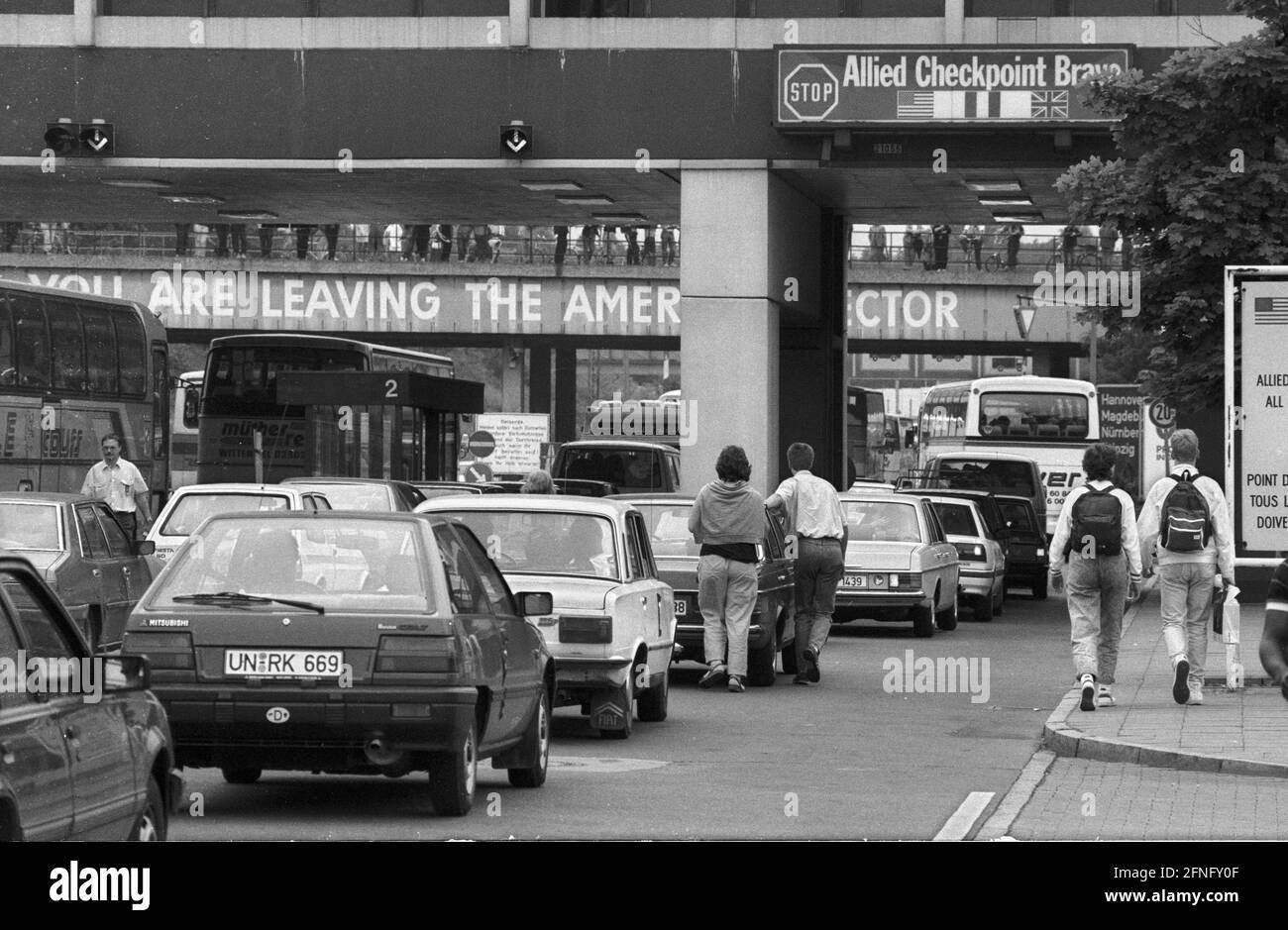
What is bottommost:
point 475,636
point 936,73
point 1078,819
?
point 1078,819

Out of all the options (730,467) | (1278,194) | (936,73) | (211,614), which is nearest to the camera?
(211,614)

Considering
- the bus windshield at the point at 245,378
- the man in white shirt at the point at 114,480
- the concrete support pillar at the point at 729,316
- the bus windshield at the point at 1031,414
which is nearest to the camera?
the man in white shirt at the point at 114,480

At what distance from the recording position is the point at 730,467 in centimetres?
1708

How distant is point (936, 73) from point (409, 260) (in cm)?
3372

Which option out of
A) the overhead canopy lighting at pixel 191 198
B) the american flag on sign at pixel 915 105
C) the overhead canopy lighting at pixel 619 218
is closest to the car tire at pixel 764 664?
the american flag on sign at pixel 915 105

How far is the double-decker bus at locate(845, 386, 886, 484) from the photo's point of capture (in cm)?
5925

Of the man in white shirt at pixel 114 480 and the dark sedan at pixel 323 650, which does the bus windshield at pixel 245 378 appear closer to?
the man in white shirt at pixel 114 480

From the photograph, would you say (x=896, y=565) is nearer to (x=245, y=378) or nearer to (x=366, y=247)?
(x=245, y=378)

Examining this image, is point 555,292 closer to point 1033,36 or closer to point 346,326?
point 346,326

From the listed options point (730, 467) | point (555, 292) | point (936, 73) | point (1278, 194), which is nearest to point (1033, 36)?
point (936, 73)

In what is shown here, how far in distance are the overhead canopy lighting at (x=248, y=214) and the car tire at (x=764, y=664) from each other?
18.7m

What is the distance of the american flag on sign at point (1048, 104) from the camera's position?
27766 mm

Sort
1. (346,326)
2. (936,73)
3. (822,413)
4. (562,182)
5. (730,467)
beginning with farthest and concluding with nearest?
(346,326), (822,413), (562,182), (936,73), (730,467)
